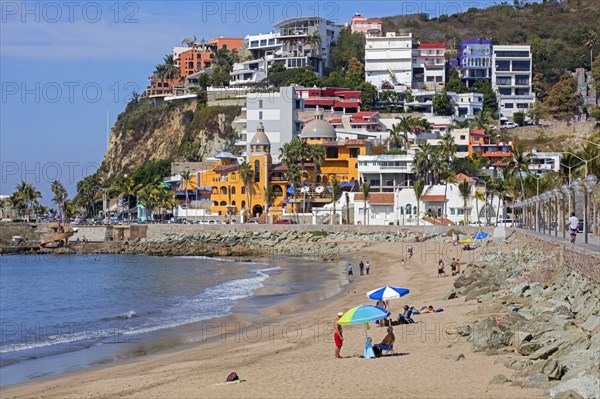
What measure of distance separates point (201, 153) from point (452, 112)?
1426 inches

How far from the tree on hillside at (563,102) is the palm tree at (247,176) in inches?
2008

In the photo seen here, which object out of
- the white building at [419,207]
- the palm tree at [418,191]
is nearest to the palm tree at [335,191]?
the white building at [419,207]

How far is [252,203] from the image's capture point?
102 meters

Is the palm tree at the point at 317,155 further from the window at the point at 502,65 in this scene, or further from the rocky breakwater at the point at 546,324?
the rocky breakwater at the point at 546,324

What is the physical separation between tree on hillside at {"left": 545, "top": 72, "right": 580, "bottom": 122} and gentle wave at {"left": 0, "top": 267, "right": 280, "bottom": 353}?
280 ft

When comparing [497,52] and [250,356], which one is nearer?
[250,356]

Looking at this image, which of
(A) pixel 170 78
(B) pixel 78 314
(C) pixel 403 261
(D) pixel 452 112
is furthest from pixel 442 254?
(A) pixel 170 78

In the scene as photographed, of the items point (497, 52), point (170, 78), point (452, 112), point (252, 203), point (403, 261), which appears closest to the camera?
point (403, 261)

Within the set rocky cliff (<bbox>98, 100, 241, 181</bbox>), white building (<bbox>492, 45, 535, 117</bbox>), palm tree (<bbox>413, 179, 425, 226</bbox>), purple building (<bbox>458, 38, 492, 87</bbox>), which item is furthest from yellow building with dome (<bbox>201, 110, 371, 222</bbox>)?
purple building (<bbox>458, 38, 492, 87</bbox>)

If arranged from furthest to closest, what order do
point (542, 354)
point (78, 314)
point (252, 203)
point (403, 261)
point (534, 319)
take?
point (252, 203)
point (403, 261)
point (78, 314)
point (534, 319)
point (542, 354)

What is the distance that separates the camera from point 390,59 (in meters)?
139

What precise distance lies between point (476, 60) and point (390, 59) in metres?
13.4

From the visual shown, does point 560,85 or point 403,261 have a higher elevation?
point 560,85

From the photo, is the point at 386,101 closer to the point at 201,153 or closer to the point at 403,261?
the point at 201,153
